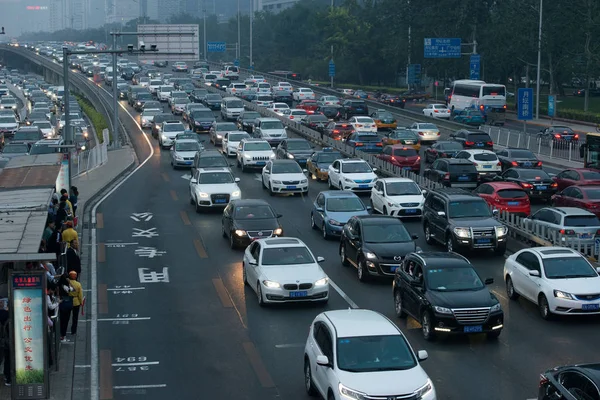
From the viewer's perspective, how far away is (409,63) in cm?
11350

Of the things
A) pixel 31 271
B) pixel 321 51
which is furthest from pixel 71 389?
pixel 321 51

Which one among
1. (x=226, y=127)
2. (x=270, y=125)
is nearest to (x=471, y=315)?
(x=270, y=125)

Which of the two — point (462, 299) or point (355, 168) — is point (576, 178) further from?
point (462, 299)

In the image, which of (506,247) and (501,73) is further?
(501,73)

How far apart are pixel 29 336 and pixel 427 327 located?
809cm

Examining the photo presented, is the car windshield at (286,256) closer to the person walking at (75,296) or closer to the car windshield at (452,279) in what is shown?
the car windshield at (452,279)

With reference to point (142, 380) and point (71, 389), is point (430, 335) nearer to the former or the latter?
point (142, 380)

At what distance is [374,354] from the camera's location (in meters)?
15.3

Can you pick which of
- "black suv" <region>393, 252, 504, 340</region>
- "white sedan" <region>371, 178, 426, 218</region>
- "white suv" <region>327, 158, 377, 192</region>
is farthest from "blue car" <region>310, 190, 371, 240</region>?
"black suv" <region>393, 252, 504, 340</region>

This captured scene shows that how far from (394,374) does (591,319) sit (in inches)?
333

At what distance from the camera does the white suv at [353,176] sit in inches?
1528

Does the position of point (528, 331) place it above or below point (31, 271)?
below

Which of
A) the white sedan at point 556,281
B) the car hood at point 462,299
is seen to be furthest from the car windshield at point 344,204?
the car hood at point 462,299

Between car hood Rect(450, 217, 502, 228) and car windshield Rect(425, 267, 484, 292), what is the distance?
7435mm
